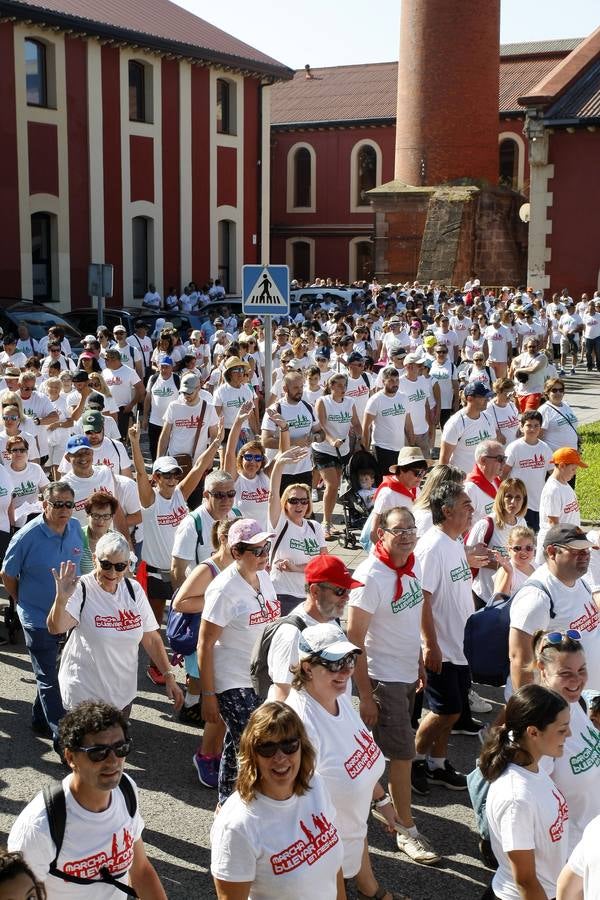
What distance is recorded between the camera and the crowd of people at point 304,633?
423 centimetres

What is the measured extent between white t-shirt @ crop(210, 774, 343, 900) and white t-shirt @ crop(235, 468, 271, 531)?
5213 mm

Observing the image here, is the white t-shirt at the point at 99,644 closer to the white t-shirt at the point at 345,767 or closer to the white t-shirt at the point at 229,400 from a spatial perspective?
the white t-shirt at the point at 345,767

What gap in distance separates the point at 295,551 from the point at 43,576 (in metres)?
1.69

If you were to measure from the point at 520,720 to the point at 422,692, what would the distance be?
2.99 meters

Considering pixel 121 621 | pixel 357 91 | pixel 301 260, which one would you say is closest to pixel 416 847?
pixel 121 621

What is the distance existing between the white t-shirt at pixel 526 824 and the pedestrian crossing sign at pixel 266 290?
343 inches

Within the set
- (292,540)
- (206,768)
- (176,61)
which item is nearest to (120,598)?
A: (206,768)

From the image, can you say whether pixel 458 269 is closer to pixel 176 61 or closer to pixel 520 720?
pixel 176 61

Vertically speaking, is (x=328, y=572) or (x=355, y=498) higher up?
(x=328, y=572)

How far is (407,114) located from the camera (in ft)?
131

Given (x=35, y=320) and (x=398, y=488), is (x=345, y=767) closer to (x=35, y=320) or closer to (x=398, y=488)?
(x=398, y=488)

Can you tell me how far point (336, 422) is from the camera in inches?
508

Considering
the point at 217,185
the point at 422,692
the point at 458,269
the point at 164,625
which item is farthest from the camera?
the point at 458,269

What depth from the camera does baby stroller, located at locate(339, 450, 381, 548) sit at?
12.6 m
